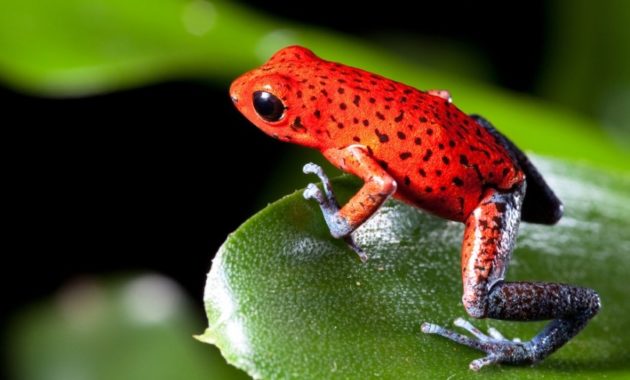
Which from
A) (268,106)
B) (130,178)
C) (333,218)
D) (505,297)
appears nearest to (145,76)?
(130,178)

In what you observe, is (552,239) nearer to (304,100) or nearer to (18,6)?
(304,100)

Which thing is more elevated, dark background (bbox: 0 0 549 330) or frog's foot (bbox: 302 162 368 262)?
frog's foot (bbox: 302 162 368 262)

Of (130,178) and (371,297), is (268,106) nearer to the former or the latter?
(371,297)

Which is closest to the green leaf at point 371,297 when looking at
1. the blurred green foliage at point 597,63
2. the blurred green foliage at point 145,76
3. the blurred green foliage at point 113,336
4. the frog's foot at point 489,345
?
the frog's foot at point 489,345

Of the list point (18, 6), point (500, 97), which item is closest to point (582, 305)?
point (500, 97)

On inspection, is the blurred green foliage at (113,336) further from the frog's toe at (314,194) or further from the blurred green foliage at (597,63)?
the blurred green foliage at (597,63)

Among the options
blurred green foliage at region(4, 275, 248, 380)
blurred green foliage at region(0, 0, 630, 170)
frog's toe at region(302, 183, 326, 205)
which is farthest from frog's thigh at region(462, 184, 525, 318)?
blurred green foliage at region(4, 275, 248, 380)

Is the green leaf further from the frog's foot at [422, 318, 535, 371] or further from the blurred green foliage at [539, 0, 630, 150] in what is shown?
the blurred green foliage at [539, 0, 630, 150]

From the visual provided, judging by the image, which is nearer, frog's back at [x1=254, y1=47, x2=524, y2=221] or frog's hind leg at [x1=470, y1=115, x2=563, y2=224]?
frog's back at [x1=254, y1=47, x2=524, y2=221]
